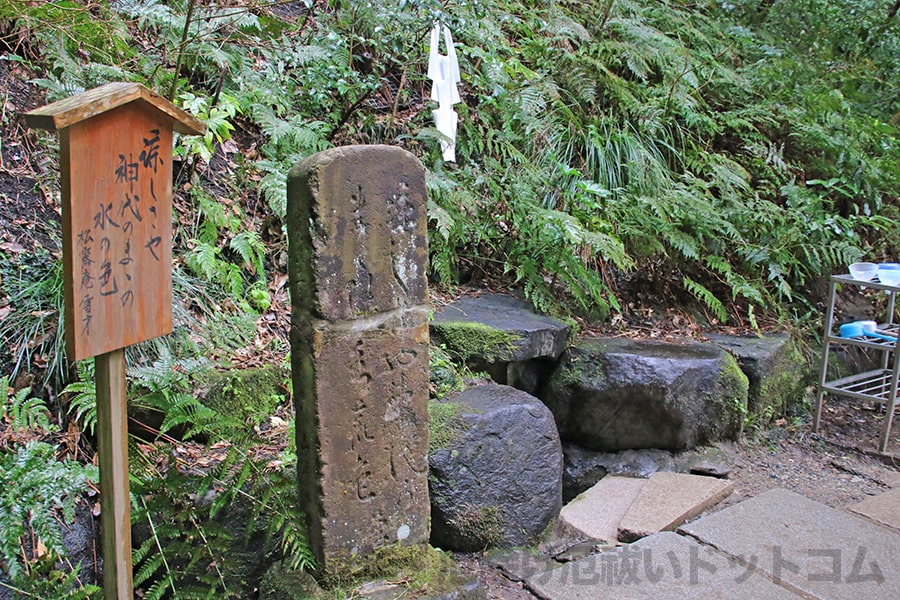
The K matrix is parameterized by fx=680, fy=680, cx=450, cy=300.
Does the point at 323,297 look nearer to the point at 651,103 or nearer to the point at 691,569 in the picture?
the point at 691,569

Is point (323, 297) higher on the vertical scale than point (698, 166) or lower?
lower

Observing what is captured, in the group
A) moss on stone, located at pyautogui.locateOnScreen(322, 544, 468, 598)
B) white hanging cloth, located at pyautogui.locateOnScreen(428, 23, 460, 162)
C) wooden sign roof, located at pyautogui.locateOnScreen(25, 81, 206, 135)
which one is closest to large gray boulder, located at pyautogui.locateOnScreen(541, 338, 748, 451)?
white hanging cloth, located at pyautogui.locateOnScreen(428, 23, 460, 162)

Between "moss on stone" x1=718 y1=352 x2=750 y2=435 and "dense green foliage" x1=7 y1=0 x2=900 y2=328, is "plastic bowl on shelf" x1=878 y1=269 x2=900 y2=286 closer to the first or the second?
"dense green foliage" x1=7 y1=0 x2=900 y2=328

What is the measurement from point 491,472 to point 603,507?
945 mm

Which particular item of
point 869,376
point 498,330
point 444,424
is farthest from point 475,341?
point 869,376

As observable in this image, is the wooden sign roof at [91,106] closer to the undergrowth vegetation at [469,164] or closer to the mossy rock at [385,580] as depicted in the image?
the undergrowth vegetation at [469,164]

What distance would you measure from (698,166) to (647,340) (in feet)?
6.81

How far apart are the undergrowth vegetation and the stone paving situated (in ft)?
4.36

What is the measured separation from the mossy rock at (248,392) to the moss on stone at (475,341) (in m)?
0.93

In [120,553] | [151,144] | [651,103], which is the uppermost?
[651,103]

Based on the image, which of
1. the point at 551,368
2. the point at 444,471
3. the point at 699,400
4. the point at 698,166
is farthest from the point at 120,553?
the point at 698,166

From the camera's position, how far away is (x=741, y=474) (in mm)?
4145

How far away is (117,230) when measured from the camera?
190cm

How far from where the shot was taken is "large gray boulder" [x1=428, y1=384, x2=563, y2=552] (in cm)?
305
